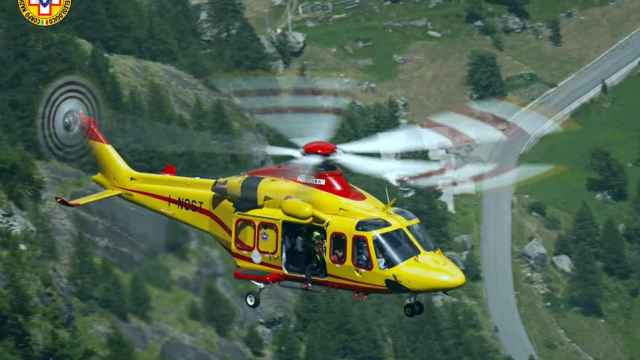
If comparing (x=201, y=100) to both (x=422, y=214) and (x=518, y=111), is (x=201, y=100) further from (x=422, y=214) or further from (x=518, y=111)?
(x=518, y=111)

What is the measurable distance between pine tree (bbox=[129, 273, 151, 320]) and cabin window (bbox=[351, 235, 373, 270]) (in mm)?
52382

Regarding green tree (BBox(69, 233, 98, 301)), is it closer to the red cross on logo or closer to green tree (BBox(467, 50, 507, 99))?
the red cross on logo

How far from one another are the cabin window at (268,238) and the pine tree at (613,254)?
361ft

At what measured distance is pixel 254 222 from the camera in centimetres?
5703

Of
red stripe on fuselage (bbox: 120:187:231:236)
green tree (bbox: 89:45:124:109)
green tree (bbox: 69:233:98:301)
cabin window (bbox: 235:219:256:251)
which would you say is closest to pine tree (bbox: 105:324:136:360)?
green tree (bbox: 69:233:98:301)

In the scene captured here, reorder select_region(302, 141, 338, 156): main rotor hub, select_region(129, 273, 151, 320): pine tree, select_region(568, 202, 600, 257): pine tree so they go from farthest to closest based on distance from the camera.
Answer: select_region(568, 202, 600, 257): pine tree < select_region(129, 273, 151, 320): pine tree < select_region(302, 141, 338, 156): main rotor hub

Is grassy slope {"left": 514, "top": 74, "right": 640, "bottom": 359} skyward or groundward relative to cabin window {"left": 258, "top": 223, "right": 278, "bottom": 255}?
groundward

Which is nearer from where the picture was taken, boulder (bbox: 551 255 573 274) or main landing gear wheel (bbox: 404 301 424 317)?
main landing gear wheel (bbox: 404 301 424 317)

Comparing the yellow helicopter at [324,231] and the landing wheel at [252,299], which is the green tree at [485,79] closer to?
the yellow helicopter at [324,231]

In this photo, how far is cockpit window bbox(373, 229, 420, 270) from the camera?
54000mm

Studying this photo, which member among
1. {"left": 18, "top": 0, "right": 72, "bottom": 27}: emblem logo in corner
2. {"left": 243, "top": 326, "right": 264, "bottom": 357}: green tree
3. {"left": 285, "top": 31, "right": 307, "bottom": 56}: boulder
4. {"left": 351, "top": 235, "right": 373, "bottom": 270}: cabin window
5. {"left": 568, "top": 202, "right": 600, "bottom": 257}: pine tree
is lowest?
{"left": 568, "top": 202, "right": 600, "bottom": 257}: pine tree

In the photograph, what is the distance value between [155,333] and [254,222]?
63.3 metres

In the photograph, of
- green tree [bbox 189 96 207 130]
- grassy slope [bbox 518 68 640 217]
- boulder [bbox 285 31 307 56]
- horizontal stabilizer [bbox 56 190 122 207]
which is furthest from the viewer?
boulder [bbox 285 31 307 56]

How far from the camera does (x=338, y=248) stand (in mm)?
54906
